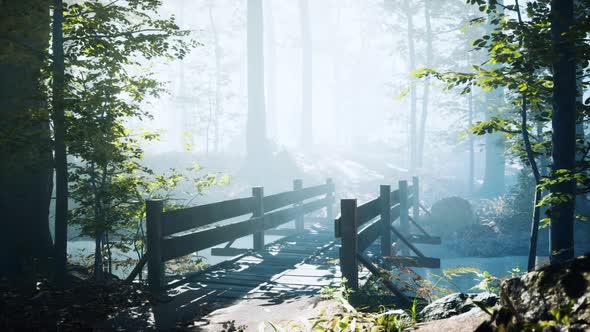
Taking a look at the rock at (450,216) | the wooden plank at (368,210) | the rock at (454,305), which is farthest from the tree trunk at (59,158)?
the rock at (450,216)

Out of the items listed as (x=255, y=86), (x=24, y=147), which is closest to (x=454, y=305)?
(x=24, y=147)

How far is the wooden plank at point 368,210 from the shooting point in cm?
855

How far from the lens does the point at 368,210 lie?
9.16m

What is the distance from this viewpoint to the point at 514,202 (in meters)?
20.5

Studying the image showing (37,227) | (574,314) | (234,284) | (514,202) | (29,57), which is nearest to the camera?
(574,314)

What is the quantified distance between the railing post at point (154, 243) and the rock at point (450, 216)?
16.8 metres

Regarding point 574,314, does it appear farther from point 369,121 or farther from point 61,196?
point 369,121

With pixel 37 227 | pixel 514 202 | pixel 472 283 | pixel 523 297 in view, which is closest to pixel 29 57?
pixel 37 227

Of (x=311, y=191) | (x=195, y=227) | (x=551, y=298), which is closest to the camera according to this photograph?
(x=551, y=298)

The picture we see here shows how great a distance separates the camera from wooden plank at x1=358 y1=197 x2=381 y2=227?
855 centimetres

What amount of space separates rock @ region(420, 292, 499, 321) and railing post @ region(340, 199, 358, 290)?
2136 mm

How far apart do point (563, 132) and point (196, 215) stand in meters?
5.59

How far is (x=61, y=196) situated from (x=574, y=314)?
7052 mm

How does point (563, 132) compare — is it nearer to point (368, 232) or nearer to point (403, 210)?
point (368, 232)
